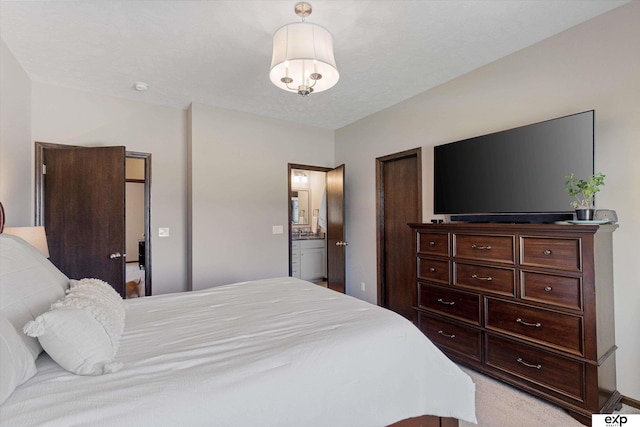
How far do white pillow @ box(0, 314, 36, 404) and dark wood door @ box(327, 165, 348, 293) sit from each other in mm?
3621

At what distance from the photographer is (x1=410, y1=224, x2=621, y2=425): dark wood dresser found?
72.8 inches

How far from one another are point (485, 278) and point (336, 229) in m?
2.45

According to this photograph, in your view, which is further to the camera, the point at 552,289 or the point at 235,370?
the point at 552,289

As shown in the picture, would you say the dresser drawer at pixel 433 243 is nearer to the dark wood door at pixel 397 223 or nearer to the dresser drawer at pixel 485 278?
the dresser drawer at pixel 485 278

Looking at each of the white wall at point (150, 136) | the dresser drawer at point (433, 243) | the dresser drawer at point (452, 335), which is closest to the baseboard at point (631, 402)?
the dresser drawer at point (452, 335)

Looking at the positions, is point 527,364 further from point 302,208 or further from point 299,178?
point 299,178

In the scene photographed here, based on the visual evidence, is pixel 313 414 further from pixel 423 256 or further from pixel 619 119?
pixel 619 119

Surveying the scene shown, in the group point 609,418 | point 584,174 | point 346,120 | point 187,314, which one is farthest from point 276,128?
point 609,418

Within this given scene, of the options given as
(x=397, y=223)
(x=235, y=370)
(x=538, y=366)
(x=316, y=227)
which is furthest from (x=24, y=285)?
(x=316, y=227)

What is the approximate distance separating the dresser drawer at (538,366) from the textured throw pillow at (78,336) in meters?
2.43

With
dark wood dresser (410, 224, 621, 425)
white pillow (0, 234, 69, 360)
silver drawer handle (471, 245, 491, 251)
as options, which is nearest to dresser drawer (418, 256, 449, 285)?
dark wood dresser (410, 224, 621, 425)

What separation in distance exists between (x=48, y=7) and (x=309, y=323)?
2658 mm

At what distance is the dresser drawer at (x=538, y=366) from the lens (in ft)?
6.23

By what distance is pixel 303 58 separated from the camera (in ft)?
6.11
